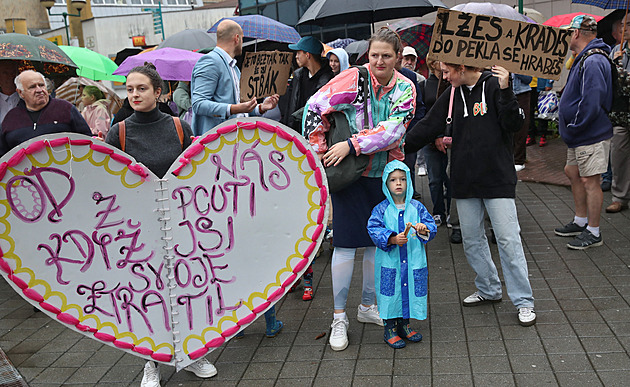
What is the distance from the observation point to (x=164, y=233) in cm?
355

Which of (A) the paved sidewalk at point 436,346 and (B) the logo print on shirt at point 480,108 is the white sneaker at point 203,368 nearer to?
(A) the paved sidewalk at point 436,346

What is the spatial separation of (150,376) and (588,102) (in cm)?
424

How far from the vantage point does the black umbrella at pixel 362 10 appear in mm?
7570

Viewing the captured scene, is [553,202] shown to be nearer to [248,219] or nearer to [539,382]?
[539,382]

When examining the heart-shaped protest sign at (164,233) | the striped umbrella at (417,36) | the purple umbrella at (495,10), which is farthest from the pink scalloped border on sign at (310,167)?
the striped umbrella at (417,36)

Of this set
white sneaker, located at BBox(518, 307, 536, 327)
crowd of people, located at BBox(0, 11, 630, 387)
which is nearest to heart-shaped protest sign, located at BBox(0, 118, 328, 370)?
crowd of people, located at BBox(0, 11, 630, 387)

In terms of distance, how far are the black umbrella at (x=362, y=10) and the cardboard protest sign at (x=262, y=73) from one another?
290 centimetres

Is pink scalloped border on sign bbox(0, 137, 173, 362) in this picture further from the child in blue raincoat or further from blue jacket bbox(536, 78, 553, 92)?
blue jacket bbox(536, 78, 553, 92)

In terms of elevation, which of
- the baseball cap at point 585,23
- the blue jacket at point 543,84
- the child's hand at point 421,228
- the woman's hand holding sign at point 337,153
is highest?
the baseball cap at point 585,23

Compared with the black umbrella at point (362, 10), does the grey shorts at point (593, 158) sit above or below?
below

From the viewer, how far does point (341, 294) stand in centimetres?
420

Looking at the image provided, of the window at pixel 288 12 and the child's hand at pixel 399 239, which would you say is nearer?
the child's hand at pixel 399 239

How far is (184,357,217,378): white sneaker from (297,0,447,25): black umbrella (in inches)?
198

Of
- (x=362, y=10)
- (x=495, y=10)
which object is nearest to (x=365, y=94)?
(x=362, y=10)
